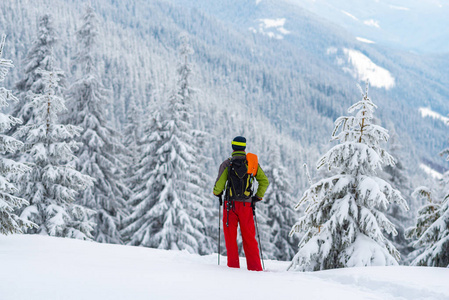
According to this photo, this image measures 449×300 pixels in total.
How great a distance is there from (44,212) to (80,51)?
1204 cm

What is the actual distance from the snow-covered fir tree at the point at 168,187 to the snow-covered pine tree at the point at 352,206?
12.0 m

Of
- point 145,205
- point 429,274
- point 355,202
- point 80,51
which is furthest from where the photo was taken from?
point 80,51

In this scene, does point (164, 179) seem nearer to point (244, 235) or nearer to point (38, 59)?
point (38, 59)

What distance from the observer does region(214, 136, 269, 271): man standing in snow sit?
7.06 meters

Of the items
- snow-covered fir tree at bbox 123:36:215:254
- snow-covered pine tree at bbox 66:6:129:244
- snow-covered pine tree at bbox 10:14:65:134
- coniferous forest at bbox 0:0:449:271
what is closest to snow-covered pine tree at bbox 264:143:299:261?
coniferous forest at bbox 0:0:449:271

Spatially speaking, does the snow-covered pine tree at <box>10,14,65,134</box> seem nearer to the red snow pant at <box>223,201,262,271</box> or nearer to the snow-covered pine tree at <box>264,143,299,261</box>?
the snow-covered pine tree at <box>264,143,299,261</box>

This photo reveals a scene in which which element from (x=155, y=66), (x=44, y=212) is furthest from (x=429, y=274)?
(x=155, y=66)

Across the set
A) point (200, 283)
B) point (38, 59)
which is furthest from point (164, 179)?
point (200, 283)

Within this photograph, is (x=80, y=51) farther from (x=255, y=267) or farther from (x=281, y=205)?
(x=255, y=267)

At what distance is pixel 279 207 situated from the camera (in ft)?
Answer: 84.7

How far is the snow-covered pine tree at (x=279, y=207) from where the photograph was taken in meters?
25.6

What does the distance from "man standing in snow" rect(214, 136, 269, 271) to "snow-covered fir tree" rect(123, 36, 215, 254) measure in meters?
12.9

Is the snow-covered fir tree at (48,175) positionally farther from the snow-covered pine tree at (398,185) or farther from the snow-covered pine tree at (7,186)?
the snow-covered pine tree at (398,185)

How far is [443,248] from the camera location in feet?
24.5
